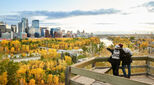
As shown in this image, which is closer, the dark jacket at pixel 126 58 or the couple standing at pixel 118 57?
the couple standing at pixel 118 57

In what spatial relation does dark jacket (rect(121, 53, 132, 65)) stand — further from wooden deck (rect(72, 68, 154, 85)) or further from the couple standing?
wooden deck (rect(72, 68, 154, 85))

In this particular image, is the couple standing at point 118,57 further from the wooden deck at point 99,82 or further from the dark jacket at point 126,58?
the wooden deck at point 99,82

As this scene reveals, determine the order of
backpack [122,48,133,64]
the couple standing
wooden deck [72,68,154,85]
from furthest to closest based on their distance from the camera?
backpack [122,48,133,64] → the couple standing → wooden deck [72,68,154,85]

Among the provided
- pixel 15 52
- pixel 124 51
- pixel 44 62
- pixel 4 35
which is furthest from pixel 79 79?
pixel 4 35

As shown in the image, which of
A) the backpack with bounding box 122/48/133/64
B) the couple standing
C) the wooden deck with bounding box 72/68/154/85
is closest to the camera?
the wooden deck with bounding box 72/68/154/85

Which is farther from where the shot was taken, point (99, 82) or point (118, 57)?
point (118, 57)

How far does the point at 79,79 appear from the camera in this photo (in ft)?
14.9

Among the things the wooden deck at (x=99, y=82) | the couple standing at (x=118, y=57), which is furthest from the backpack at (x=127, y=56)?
the wooden deck at (x=99, y=82)

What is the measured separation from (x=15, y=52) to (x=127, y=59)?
10302 centimetres

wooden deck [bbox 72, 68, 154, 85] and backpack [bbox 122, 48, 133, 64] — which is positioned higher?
backpack [bbox 122, 48, 133, 64]

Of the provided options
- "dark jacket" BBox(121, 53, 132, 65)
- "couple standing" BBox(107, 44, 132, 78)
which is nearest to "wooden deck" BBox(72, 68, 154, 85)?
"couple standing" BBox(107, 44, 132, 78)

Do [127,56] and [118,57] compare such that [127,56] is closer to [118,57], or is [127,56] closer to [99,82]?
[118,57]

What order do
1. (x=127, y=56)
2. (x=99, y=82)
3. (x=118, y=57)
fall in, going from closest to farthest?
(x=99, y=82)
(x=118, y=57)
(x=127, y=56)

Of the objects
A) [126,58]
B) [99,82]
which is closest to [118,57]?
[126,58]
